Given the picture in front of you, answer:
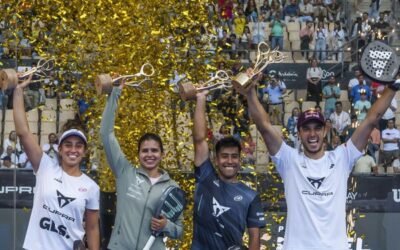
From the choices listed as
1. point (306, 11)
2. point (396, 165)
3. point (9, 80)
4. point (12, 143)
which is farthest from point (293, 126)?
point (306, 11)

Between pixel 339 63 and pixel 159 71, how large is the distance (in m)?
9.90

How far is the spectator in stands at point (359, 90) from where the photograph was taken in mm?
18531

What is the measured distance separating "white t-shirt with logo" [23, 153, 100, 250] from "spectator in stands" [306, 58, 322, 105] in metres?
11.4

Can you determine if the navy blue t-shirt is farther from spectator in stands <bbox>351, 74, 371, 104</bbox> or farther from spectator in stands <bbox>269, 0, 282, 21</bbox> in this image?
spectator in stands <bbox>269, 0, 282, 21</bbox>

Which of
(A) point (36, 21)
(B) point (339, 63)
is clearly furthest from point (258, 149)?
(B) point (339, 63)

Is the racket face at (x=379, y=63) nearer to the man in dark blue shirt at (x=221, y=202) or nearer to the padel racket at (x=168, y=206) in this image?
the man in dark blue shirt at (x=221, y=202)

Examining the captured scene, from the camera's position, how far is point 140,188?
25.7 feet

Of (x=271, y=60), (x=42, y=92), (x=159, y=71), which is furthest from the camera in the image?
(x=42, y=92)

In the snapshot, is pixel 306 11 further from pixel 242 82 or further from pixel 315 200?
pixel 315 200

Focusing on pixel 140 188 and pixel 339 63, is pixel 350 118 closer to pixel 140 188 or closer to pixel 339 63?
pixel 339 63

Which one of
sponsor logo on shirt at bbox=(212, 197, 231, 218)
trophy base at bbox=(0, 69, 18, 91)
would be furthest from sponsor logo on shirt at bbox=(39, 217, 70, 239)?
sponsor logo on shirt at bbox=(212, 197, 231, 218)

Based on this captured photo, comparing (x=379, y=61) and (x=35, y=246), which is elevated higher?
(x=379, y=61)

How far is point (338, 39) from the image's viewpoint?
2030cm

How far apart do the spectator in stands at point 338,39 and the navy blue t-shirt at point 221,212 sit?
1153 cm
